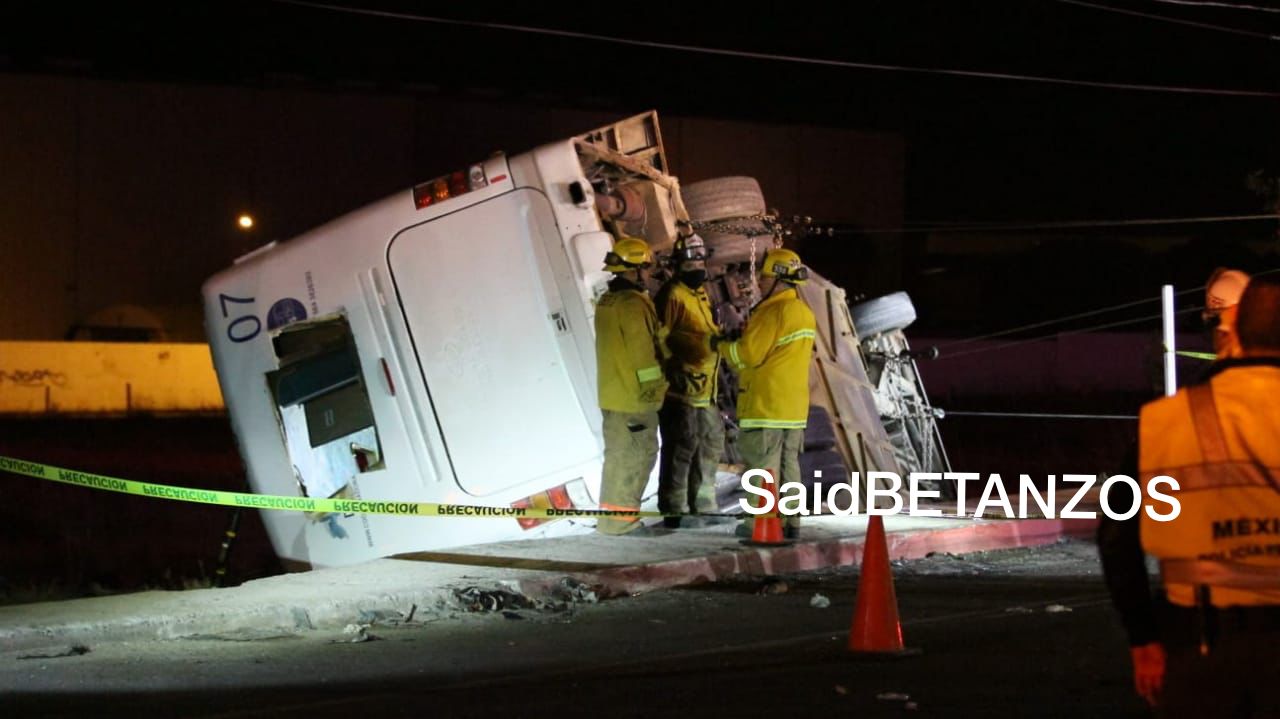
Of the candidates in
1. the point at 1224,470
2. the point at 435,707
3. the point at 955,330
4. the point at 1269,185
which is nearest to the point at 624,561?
the point at 435,707

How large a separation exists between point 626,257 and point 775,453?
4.81ft

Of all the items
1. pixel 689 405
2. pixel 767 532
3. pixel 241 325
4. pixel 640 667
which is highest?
pixel 241 325

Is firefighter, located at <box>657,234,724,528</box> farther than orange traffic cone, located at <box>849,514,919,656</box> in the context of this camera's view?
Yes

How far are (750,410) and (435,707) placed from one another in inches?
168

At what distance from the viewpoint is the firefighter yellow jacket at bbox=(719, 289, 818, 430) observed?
9.83 metres

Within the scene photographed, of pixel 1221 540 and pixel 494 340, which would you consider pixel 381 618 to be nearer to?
pixel 494 340

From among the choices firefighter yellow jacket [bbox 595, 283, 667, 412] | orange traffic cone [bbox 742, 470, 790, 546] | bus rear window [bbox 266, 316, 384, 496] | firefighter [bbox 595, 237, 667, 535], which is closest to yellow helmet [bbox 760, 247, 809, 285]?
firefighter [bbox 595, 237, 667, 535]

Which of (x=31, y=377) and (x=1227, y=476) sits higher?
(x=31, y=377)

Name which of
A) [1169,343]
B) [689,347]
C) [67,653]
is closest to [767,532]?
[689,347]

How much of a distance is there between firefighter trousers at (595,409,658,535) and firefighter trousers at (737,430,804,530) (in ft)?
1.95

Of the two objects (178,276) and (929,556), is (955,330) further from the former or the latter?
(929,556)

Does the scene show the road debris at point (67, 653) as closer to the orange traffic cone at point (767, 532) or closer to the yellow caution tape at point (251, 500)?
the yellow caution tape at point (251, 500)

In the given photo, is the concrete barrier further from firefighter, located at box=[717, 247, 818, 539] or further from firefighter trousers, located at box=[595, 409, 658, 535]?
firefighter, located at box=[717, 247, 818, 539]

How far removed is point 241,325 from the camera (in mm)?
10617
